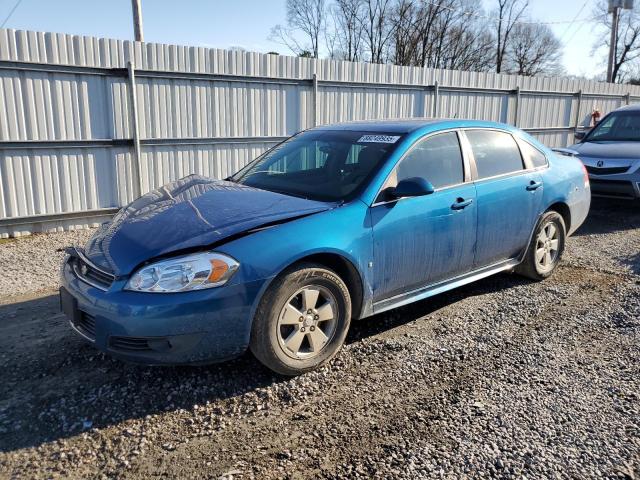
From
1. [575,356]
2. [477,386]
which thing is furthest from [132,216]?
[575,356]

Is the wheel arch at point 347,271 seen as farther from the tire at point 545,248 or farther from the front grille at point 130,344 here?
the tire at point 545,248

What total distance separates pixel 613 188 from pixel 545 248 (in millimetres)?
4079

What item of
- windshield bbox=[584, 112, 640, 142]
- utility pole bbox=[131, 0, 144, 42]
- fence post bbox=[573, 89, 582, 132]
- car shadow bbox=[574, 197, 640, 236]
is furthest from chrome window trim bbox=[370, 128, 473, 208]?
fence post bbox=[573, 89, 582, 132]

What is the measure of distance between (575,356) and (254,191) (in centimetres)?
266

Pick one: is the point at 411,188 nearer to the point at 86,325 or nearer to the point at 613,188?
the point at 86,325

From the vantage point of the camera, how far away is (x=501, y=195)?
15.2 ft

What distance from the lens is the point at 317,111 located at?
9742 millimetres

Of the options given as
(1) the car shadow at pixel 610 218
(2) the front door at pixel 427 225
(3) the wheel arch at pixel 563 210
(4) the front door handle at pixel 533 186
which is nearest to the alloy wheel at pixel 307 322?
(2) the front door at pixel 427 225

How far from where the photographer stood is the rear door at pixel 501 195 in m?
4.49

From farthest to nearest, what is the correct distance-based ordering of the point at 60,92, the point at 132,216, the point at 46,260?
the point at 60,92, the point at 46,260, the point at 132,216

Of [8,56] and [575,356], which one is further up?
[8,56]

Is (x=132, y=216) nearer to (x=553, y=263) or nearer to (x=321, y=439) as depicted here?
(x=321, y=439)

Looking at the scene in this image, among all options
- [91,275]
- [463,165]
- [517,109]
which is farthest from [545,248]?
[517,109]

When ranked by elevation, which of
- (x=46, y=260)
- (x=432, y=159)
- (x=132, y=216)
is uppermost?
(x=432, y=159)
